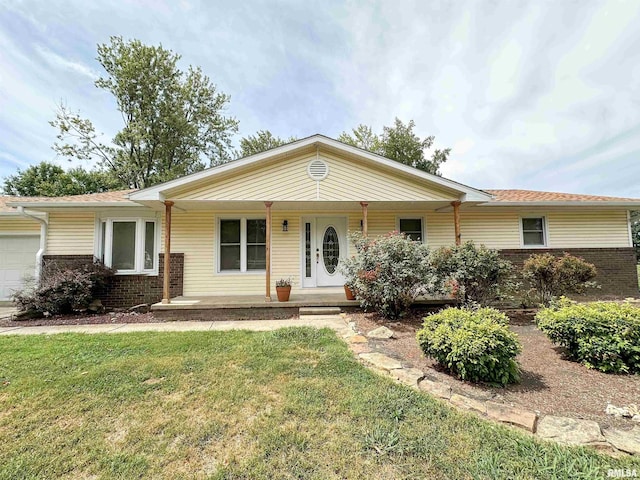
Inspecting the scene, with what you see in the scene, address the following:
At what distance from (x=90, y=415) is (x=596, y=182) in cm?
2274

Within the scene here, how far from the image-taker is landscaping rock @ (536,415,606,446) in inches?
82.1

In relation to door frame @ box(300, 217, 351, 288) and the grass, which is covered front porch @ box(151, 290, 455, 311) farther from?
the grass

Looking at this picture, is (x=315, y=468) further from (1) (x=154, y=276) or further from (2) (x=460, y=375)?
(1) (x=154, y=276)

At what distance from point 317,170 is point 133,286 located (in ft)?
19.5

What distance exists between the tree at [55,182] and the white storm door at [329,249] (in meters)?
16.2

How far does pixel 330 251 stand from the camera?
27.4 ft

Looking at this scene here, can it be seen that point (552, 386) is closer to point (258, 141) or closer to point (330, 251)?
point (330, 251)

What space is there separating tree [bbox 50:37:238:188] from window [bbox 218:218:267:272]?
1258cm

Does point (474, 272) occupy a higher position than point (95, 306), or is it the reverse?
point (474, 272)

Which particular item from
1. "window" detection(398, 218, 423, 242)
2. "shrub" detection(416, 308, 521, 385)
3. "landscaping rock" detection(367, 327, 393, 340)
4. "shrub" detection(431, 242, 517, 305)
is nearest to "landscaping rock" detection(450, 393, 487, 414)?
"shrub" detection(416, 308, 521, 385)

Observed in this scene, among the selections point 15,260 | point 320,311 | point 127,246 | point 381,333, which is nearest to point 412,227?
point 320,311

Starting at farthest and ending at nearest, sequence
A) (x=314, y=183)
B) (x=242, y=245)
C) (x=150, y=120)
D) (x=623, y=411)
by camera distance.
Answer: (x=150, y=120) < (x=242, y=245) < (x=314, y=183) < (x=623, y=411)

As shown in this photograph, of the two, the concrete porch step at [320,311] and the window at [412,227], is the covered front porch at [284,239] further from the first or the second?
the concrete porch step at [320,311]

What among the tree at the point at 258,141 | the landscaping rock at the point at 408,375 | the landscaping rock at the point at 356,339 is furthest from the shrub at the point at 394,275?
the tree at the point at 258,141
